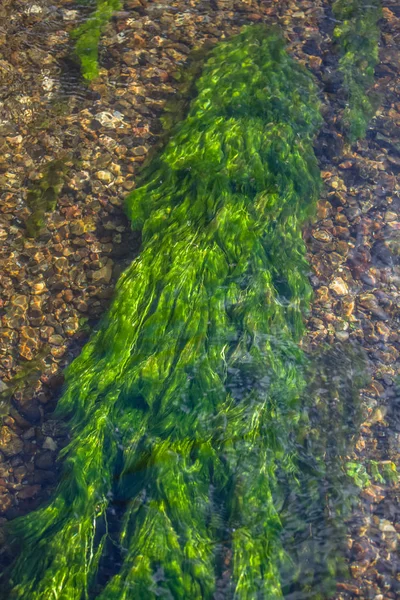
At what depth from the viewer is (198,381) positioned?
3299mm

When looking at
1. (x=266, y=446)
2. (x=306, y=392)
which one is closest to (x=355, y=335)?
(x=306, y=392)

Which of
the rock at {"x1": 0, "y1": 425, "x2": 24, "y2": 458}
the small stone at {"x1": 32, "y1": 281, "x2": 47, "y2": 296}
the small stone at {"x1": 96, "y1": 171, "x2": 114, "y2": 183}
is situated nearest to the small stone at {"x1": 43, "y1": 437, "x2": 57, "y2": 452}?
the rock at {"x1": 0, "y1": 425, "x2": 24, "y2": 458}

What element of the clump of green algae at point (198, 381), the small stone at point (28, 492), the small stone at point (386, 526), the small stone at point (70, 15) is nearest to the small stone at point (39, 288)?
the clump of green algae at point (198, 381)

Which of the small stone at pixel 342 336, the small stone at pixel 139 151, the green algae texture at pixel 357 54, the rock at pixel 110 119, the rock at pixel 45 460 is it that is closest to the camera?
the rock at pixel 45 460

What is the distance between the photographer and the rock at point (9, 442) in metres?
3.33

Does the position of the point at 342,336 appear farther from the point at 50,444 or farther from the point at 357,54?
the point at 357,54

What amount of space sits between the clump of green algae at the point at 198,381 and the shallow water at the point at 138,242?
0.07m

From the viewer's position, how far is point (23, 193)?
4.21 meters

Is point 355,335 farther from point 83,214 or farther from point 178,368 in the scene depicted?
point 83,214

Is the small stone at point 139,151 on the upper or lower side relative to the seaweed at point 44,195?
upper

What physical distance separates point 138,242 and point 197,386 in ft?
3.95

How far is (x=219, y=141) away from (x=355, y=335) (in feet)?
5.19

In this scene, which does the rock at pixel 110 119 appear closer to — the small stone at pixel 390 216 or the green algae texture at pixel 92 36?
the green algae texture at pixel 92 36

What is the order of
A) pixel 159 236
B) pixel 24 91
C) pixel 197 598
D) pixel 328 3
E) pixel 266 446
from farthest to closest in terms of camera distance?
pixel 328 3 → pixel 24 91 → pixel 159 236 → pixel 266 446 → pixel 197 598
